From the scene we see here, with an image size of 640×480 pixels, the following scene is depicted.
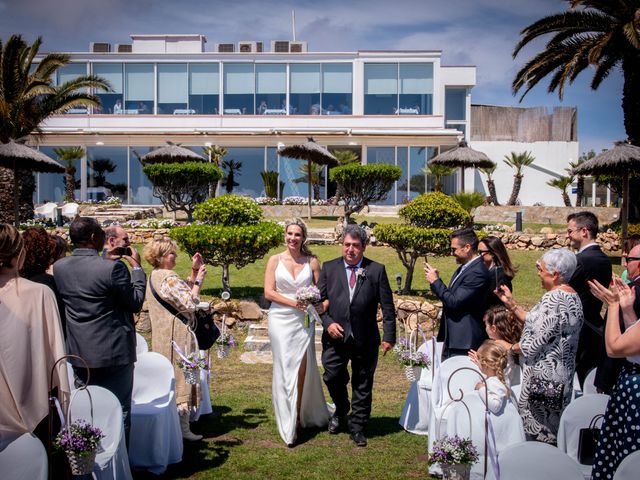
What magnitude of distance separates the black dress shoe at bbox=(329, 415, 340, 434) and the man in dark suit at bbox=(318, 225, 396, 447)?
0.18 meters

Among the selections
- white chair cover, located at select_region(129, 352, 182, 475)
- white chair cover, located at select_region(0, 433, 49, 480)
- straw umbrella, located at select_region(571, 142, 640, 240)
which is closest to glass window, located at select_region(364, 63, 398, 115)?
straw umbrella, located at select_region(571, 142, 640, 240)

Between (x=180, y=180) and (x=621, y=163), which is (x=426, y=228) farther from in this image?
(x=180, y=180)

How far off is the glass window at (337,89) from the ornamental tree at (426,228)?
24085 millimetres

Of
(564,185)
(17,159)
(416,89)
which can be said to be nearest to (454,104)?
(416,89)

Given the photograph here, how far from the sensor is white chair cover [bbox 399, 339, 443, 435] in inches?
240

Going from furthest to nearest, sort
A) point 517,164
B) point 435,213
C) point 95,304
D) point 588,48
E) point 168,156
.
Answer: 1. point 517,164
2. point 168,156
3. point 588,48
4. point 435,213
5. point 95,304

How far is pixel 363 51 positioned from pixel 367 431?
102 feet

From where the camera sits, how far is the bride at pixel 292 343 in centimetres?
591

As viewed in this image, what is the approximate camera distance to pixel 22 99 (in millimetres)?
21844

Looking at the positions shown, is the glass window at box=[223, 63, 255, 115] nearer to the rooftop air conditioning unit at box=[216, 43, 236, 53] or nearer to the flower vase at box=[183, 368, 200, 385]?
the rooftop air conditioning unit at box=[216, 43, 236, 53]

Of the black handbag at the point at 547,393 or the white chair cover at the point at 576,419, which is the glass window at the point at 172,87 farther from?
the white chair cover at the point at 576,419

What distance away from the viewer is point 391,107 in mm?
35219

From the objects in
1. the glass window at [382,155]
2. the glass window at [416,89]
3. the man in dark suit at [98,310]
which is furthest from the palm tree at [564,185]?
the man in dark suit at [98,310]

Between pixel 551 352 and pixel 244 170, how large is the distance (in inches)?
1172
